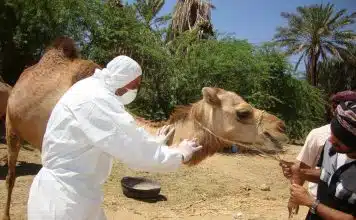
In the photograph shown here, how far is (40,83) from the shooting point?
213 inches

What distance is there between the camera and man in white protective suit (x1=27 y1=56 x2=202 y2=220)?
2385 millimetres

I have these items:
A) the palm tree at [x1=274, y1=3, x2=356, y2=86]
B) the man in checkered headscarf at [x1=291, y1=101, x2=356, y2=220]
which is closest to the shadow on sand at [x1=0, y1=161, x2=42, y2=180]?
the man in checkered headscarf at [x1=291, y1=101, x2=356, y2=220]

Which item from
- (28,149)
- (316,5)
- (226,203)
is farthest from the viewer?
(316,5)

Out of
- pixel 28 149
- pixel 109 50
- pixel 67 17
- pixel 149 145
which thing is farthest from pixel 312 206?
pixel 109 50

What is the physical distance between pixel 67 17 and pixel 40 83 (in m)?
6.99

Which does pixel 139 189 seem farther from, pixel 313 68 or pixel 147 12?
pixel 313 68

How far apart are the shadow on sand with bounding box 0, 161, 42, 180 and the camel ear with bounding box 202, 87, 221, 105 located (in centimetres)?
518

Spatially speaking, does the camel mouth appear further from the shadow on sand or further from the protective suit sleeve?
the shadow on sand

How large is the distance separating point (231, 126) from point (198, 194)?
441cm

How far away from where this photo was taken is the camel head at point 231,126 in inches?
140

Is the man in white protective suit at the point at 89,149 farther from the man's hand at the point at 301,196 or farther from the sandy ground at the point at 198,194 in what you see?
the sandy ground at the point at 198,194

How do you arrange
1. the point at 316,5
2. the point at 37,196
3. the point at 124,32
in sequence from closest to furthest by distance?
1. the point at 37,196
2. the point at 124,32
3. the point at 316,5

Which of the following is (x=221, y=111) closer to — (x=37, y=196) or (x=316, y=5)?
(x=37, y=196)

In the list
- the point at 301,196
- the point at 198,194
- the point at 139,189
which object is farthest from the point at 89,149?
the point at 198,194
